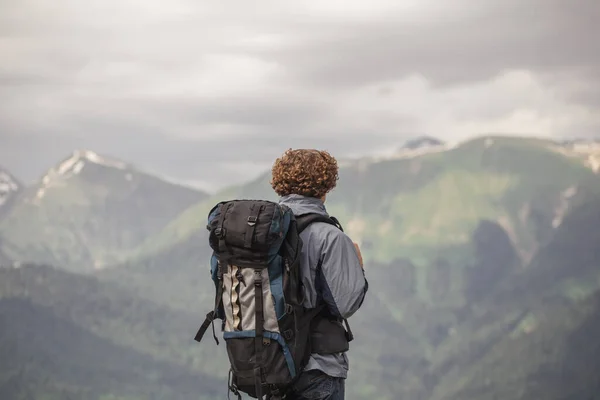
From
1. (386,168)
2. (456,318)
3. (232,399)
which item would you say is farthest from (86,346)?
(386,168)

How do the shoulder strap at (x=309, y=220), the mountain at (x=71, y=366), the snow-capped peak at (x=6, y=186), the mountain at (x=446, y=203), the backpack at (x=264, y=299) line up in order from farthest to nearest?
the snow-capped peak at (x=6, y=186)
the mountain at (x=446, y=203)
the mountain at (x=71, y=366)
the shoulder strap at (x=309, y=220)
the backpack at (x=264, y=299)

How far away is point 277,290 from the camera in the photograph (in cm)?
548

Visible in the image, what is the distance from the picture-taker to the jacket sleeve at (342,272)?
5426 mm

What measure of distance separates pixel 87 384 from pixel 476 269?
72.3m

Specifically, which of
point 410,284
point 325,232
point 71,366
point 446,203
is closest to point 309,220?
point 325,232

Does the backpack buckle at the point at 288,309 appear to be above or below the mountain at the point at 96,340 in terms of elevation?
above

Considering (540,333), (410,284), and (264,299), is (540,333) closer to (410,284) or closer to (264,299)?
(410,284)

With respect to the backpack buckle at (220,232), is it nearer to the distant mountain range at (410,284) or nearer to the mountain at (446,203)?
the distant mountain range at (410,284)

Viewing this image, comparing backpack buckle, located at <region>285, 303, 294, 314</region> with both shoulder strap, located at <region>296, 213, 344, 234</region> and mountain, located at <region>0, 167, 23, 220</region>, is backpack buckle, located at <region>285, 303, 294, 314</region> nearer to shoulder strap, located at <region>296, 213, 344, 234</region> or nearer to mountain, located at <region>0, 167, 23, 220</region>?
shoulder strap, located at <region>296, 213, 344, 234</region>

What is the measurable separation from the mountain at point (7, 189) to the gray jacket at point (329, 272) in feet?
603

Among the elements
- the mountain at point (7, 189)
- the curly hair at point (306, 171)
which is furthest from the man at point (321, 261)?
the mountain at point (7, 189)

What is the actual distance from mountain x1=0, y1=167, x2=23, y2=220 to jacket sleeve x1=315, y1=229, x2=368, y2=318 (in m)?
184

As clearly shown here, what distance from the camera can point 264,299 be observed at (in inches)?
217

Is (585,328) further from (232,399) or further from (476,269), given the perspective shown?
(232,399)
